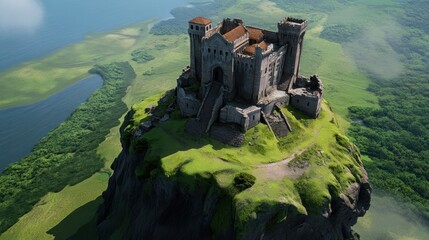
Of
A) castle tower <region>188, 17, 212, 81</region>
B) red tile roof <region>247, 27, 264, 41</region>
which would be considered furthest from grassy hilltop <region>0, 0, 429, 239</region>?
castle tower <region>188, 17, 212, 81</region>

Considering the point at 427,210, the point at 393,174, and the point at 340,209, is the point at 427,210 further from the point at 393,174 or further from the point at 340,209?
the point at 340,209

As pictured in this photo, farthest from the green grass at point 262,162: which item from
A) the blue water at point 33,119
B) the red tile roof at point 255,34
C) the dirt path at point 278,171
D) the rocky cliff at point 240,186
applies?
the blue water at point 33,119

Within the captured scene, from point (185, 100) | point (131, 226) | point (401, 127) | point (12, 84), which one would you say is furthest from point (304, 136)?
point (12, 84)

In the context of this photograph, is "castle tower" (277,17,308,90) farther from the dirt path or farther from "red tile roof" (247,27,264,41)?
the dirt path

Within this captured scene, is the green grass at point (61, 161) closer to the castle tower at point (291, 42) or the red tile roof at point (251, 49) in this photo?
the red tile roof at point (251, 49)

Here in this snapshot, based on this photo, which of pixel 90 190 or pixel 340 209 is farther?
pixel 90 190

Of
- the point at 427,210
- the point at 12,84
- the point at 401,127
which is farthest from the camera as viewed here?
the point at 12,84

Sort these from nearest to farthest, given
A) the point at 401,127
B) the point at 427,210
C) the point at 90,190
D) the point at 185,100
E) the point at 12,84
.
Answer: the point at 185,100 → the point at 427,210 → the point at 90,190 → the point at 401,127 → the point at 12,84
